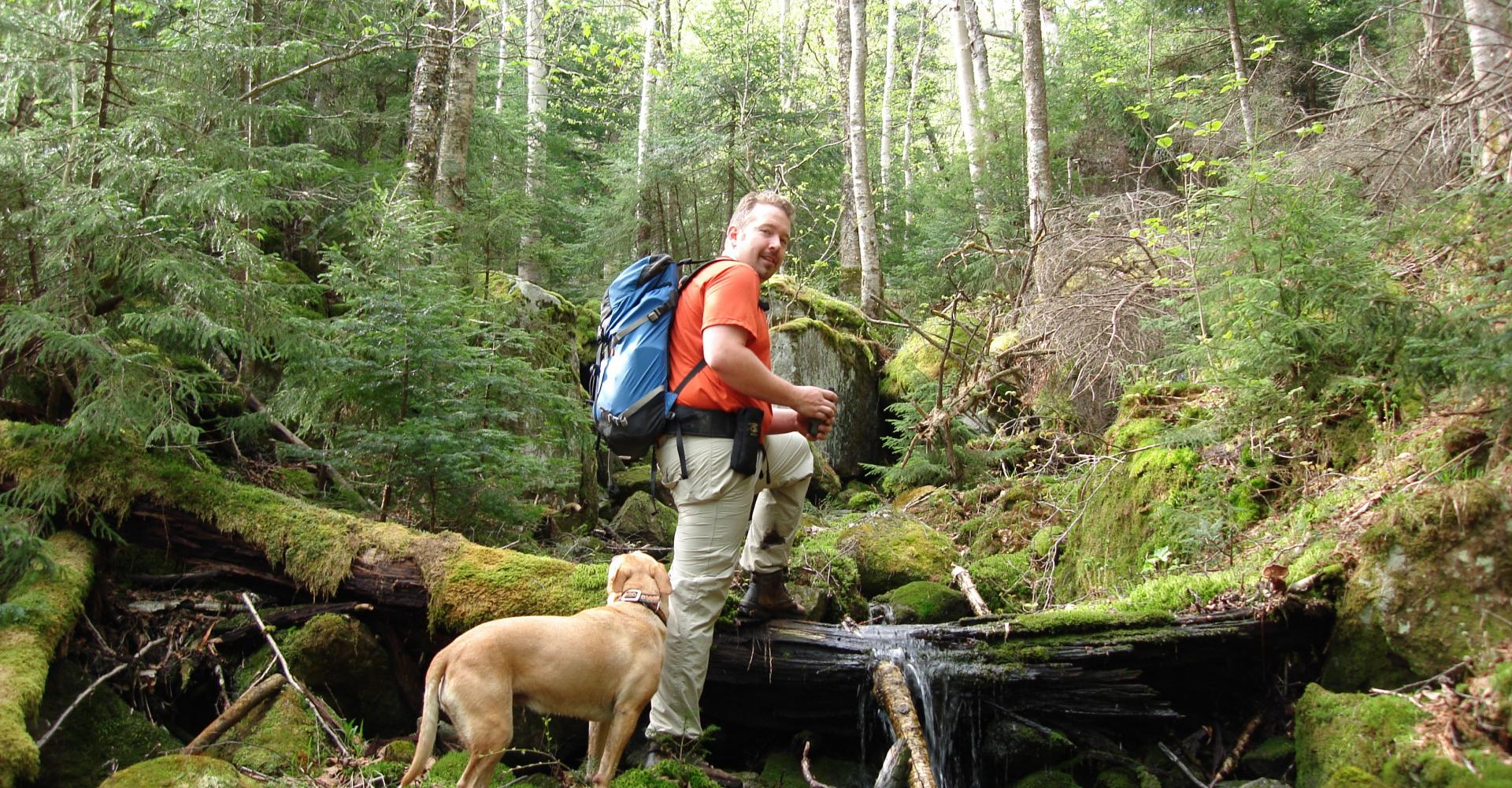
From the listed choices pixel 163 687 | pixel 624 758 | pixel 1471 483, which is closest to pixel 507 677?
pixel 624 758

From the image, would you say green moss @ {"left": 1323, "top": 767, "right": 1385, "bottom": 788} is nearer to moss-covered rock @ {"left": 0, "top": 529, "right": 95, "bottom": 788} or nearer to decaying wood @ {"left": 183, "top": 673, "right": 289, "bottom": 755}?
decaying wood @ {"left": 183, "top": 673, "right": 289, "bottom": 755}

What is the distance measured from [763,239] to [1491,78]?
533cm

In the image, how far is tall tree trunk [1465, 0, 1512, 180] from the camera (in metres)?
5.16

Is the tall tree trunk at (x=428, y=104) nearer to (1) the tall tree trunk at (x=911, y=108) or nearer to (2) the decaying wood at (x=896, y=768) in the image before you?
(2) the decaying wood at (x=896, y=768)

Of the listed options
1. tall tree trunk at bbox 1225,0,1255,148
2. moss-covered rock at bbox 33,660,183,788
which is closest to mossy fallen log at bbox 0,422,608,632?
moss-covered rock at bbox 33,660,183,788

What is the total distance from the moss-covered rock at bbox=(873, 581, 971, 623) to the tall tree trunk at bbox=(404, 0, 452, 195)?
21.5 ft

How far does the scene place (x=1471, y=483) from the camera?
4316 millimetres

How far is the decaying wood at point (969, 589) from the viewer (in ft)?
21.3

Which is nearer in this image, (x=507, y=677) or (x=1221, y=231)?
(x=507, y=677)

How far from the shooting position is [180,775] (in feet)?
11.9

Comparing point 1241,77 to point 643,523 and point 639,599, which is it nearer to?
point 643,523

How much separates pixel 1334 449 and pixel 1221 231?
1790mm

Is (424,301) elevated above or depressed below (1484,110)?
below

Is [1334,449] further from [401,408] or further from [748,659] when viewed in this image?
[401,408]
